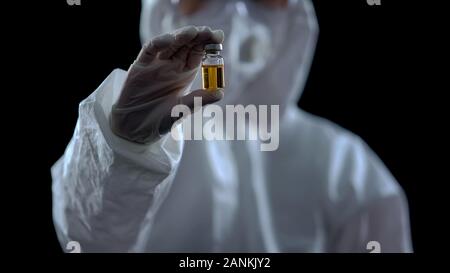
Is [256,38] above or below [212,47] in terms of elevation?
above

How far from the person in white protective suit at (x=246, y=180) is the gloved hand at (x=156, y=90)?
5 cm

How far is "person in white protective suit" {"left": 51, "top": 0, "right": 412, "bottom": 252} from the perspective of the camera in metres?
1.19

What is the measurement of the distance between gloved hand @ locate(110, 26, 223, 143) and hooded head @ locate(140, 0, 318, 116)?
42 cm

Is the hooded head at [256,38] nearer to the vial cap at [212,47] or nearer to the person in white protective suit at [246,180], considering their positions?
the person in white protective suit at [246,180]

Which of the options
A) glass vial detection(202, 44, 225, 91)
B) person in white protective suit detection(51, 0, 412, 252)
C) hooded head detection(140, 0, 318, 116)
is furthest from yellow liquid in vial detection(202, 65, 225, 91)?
hooded head detection(140, 0, 318, 116)

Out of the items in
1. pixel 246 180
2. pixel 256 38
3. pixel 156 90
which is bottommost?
pixel 246 180

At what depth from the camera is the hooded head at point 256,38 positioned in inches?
59.1

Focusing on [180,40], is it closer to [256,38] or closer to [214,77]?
[214,77]

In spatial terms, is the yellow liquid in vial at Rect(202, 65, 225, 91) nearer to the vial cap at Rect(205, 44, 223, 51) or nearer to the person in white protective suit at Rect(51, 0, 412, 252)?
the vial cap at Rect(205, 44, 223, 51)

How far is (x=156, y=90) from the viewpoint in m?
1.10

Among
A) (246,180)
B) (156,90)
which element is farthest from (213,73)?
(246,180)

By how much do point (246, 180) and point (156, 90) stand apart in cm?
47

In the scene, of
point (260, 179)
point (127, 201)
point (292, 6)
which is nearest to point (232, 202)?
point (260, 179)

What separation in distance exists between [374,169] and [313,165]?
0.53 ft
